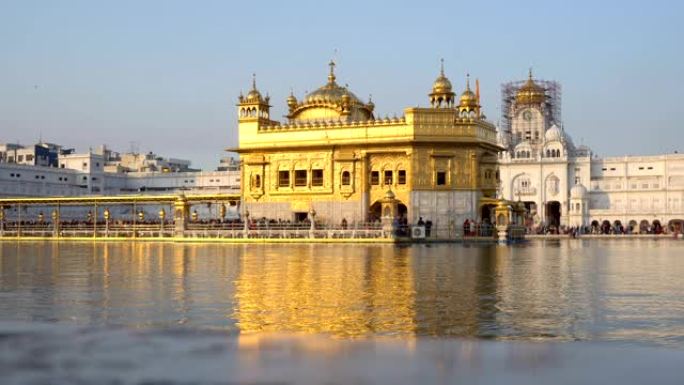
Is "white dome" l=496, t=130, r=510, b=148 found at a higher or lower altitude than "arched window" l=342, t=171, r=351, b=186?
higher

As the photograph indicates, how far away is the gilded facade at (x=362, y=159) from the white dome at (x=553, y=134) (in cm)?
5311

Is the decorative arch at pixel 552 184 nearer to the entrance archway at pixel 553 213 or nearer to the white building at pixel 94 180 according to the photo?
the entrance archway at pixel 553 213

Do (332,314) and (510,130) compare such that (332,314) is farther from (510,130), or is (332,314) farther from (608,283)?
(510,130)

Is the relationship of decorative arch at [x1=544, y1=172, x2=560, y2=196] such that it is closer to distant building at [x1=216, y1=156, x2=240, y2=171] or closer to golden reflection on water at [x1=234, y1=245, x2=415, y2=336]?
distant building at [x1=216, y1=156, x2=240, y2=171]

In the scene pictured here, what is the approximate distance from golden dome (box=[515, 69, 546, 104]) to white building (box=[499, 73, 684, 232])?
2.51m

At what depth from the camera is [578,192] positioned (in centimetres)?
9550

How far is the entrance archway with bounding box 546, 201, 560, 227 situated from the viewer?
101 meters

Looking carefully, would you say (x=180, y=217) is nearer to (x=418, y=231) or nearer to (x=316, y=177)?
(x=316, y=177)

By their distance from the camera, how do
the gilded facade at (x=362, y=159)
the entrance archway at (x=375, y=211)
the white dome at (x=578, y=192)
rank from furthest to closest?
the white dome at (x=578, y=192) < the entrance archway at (x=375, y=211) < the gilded facade at (x=362, y=159)

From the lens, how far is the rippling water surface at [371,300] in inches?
393

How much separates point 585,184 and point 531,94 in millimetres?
18153

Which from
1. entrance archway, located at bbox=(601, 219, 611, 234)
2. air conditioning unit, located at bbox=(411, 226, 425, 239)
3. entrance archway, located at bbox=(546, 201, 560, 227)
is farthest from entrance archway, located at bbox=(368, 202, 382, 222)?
entrance archway, located at bbox=(546, 201, 560, 227)

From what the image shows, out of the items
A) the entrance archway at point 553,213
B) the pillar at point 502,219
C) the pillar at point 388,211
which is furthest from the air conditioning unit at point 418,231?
the entrance archway at point 553,213

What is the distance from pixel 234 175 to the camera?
336 feet
